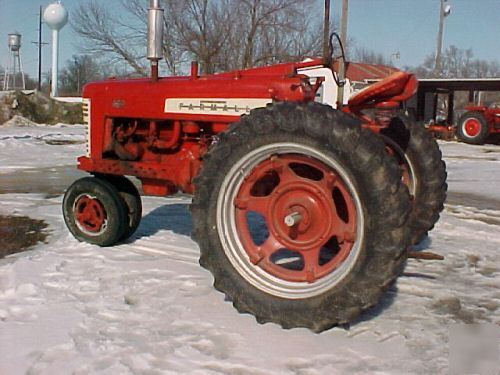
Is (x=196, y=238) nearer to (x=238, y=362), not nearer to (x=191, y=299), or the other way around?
(x=191, y=299)

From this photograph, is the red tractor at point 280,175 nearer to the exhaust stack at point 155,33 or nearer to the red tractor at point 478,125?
the exhaust stack at point 155,33

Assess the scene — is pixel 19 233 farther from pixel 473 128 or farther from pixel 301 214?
pixel 473 128

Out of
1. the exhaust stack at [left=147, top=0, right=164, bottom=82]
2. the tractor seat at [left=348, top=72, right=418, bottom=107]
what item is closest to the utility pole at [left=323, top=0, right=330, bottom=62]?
the tractor seat at [left=348, top=72, right=418, bottom=107]

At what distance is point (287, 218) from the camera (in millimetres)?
3396

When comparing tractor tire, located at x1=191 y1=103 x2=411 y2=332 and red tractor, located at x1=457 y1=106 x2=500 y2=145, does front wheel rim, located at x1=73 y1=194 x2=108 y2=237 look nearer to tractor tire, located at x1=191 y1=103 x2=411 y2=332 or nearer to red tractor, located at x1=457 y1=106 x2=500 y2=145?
tractor tire, located at x1=191 y1=103 x2=411 y2=332

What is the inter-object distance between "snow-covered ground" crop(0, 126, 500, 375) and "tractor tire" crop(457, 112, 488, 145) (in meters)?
16.6

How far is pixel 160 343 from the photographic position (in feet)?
10.1

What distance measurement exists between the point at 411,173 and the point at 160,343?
265 cm

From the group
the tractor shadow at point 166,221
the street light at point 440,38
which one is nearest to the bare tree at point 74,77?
the street light at point 440,38

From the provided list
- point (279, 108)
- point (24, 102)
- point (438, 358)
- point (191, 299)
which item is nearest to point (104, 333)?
point (191, 299)

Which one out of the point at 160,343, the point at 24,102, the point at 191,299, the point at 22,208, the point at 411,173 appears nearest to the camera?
the point at 160,343

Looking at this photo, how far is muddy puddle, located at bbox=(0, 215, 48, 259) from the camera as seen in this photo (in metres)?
4.92

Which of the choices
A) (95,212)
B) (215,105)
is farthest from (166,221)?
(215,105)

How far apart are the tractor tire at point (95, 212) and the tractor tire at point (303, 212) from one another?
160 cm
